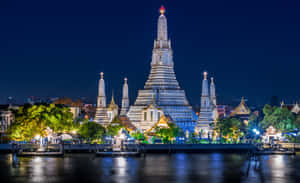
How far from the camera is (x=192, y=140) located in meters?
91.2

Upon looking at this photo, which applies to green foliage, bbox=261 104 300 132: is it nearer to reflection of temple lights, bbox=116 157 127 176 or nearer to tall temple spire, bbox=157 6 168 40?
tall temple spire, bbox=157 6 168 40

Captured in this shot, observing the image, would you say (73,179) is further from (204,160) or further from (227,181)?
(204,160)

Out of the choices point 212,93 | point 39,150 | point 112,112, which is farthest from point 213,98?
point 39,150

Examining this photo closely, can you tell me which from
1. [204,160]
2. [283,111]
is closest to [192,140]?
[283,111]

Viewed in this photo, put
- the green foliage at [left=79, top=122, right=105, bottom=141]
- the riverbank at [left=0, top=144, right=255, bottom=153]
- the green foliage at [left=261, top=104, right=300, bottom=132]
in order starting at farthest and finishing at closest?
the green foliage at [left=261, top=104, right=300, bottom=132]
the green foliage at [left=79, top=122, right=105, bottom=141]
the riverbank at [left=0, top=144, right=255, bottom=153]

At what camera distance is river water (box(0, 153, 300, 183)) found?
49.6m

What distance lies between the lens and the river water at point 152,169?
163ft

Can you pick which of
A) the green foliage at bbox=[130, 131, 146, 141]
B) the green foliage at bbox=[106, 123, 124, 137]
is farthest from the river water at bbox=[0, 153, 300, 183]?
the green foliage at bbox=[130, 131, 146, 141]

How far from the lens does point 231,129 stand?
307 ft

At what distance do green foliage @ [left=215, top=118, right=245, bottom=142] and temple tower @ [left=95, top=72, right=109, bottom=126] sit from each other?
22568 millimetres

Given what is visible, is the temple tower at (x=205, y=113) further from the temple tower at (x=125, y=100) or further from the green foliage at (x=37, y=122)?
the green foliage at (x=37, y=122)

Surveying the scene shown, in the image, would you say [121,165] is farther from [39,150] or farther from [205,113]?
[205,113]

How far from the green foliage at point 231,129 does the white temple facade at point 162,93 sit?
39.9 feet

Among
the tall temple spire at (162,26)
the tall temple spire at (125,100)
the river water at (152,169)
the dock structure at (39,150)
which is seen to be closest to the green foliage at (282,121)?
the river water at (152,169)
